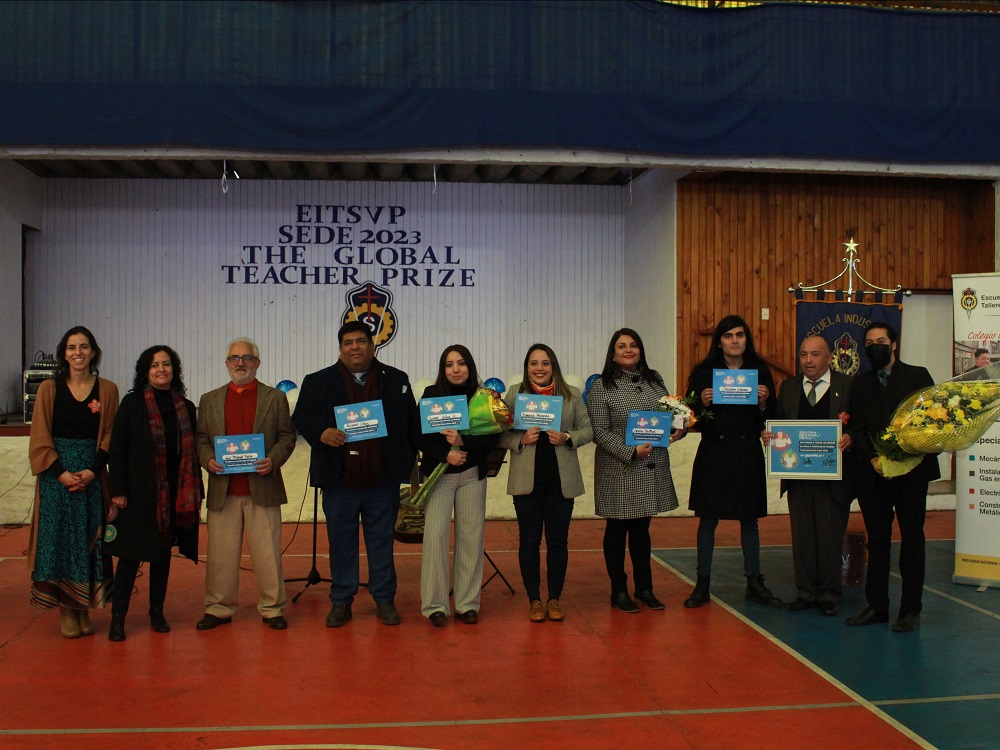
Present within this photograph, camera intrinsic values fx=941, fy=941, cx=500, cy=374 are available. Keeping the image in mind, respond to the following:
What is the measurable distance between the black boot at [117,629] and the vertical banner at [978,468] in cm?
524

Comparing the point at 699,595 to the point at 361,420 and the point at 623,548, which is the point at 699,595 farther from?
the point at 361,420

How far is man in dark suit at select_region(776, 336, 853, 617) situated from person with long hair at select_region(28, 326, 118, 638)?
3.86 metres

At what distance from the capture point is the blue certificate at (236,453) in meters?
5.04

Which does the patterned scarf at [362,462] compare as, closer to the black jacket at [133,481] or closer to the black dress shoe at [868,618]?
the black jacket at [133,481]

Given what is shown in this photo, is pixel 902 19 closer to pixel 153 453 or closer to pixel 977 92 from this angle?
pixel 977 92

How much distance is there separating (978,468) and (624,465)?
2.63m

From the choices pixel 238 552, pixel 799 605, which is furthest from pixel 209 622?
pixel 799 605

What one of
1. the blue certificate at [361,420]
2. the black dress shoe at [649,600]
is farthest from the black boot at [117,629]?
the black dress shoe at [649,600]

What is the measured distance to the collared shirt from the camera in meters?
5.52

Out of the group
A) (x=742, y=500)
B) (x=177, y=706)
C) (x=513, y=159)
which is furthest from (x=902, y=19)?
(x=177, y=706)

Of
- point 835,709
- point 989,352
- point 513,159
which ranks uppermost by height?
point 513,159

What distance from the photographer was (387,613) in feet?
17.4

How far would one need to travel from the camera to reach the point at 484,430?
17.1ft

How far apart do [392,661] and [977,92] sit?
322 inches
